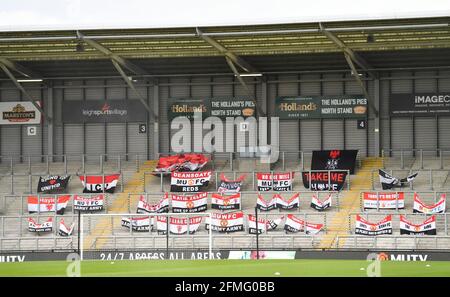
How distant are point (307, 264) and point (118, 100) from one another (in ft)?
85.3

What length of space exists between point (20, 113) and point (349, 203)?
18156 mm

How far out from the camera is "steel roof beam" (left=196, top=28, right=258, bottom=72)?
34.1m

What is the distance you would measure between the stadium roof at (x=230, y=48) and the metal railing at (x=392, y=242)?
762cm

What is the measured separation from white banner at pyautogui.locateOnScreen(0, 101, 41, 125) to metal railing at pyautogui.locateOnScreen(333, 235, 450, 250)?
65.3 feet

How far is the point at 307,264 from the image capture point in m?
19.5

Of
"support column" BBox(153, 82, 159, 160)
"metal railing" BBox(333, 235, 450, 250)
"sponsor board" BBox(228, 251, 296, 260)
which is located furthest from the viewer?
"support column" BBox(153, 82, 159, 160)

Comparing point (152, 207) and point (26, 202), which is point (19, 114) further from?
point (152, 207)

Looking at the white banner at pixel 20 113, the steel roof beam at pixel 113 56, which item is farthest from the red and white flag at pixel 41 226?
the white banner at pixel 20 113

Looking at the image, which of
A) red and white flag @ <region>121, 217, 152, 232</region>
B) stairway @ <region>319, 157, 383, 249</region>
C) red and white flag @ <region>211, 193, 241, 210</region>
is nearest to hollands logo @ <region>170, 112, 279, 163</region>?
stairway @ <region>319, 157, 383, 249</region>

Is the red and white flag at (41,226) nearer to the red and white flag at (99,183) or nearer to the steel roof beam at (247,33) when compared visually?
the red and white flag at (99,183)

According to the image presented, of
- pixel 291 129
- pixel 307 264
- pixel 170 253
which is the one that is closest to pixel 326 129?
pixel 291 129

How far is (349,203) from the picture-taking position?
3569 centimetres

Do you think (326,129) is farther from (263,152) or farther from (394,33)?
(394,33)

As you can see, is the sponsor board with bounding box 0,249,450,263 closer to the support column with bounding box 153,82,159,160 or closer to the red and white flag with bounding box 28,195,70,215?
the red and white flag with bounding box 28,195,70,215
